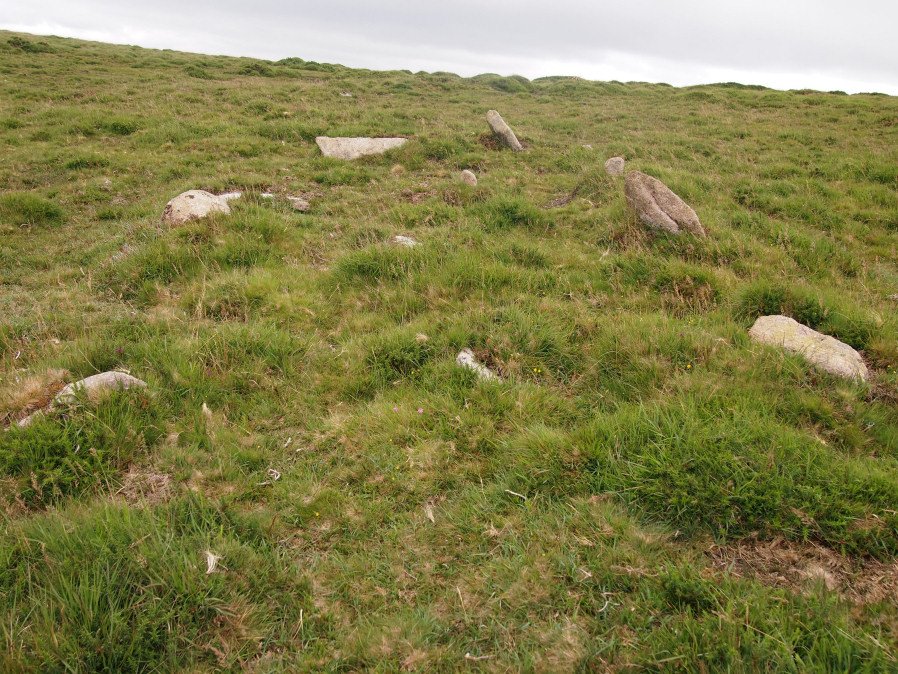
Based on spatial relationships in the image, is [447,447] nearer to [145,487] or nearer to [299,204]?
[145,487]

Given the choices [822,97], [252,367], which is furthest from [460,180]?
[822,97]

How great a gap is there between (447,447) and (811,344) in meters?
3.62

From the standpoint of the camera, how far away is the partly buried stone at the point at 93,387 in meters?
3.79

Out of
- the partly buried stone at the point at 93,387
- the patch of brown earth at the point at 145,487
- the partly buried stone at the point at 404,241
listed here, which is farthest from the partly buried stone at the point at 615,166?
the patch of brown earth at the point at 145,487

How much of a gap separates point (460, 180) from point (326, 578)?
10.3m

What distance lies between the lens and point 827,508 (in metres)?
2.88

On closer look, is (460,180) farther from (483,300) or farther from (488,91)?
(488,91)

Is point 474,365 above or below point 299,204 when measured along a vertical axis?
below

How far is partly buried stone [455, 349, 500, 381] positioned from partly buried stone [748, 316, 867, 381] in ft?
8.64

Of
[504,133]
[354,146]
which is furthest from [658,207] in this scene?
[354,146]

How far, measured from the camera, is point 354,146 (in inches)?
568

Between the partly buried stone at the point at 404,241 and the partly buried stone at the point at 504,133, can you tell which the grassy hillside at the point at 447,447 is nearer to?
the partly buried stone at the point at 404,241

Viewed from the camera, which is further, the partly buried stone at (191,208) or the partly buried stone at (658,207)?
the partly buried stone at (191,208)

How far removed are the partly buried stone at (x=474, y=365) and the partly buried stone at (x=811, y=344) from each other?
2634 millimetres
